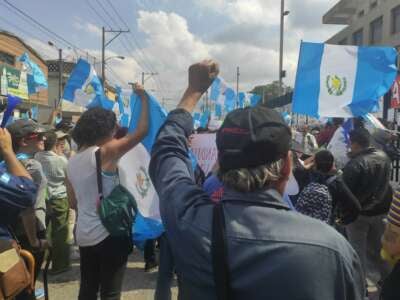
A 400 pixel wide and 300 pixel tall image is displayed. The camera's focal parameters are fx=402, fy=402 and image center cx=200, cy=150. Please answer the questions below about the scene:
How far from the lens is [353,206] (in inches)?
152

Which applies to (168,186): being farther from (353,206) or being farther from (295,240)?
(353,206)

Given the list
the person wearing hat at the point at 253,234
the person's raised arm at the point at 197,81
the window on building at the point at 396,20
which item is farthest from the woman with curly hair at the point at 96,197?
the window on building at the point at 396,20

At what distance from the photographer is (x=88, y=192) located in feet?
8.56

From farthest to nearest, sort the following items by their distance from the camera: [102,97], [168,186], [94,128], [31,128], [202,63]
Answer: [102,97]
[31,128]
[94,128]
[202,63]
[168,186]

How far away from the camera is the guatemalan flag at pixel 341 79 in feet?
15.3

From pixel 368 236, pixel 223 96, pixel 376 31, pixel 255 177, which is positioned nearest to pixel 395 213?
pixel 255 177

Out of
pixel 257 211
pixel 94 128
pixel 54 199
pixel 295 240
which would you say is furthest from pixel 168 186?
pixel 54 199

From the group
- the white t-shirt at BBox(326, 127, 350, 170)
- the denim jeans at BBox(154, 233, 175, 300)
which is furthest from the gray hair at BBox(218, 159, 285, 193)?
the white t-shirt at BBox(326, 127, 350, 170)

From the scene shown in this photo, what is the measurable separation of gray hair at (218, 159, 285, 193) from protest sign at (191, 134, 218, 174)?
291cm

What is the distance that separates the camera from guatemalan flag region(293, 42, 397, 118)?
466 cm

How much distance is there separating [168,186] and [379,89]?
4092 mm

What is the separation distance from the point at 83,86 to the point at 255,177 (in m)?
7.52

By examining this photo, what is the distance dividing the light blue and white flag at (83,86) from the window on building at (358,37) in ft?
118

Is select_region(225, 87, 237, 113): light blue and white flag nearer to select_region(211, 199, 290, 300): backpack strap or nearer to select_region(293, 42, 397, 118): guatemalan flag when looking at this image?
select_region(293, 42, 397, 118): guatemalan flag
